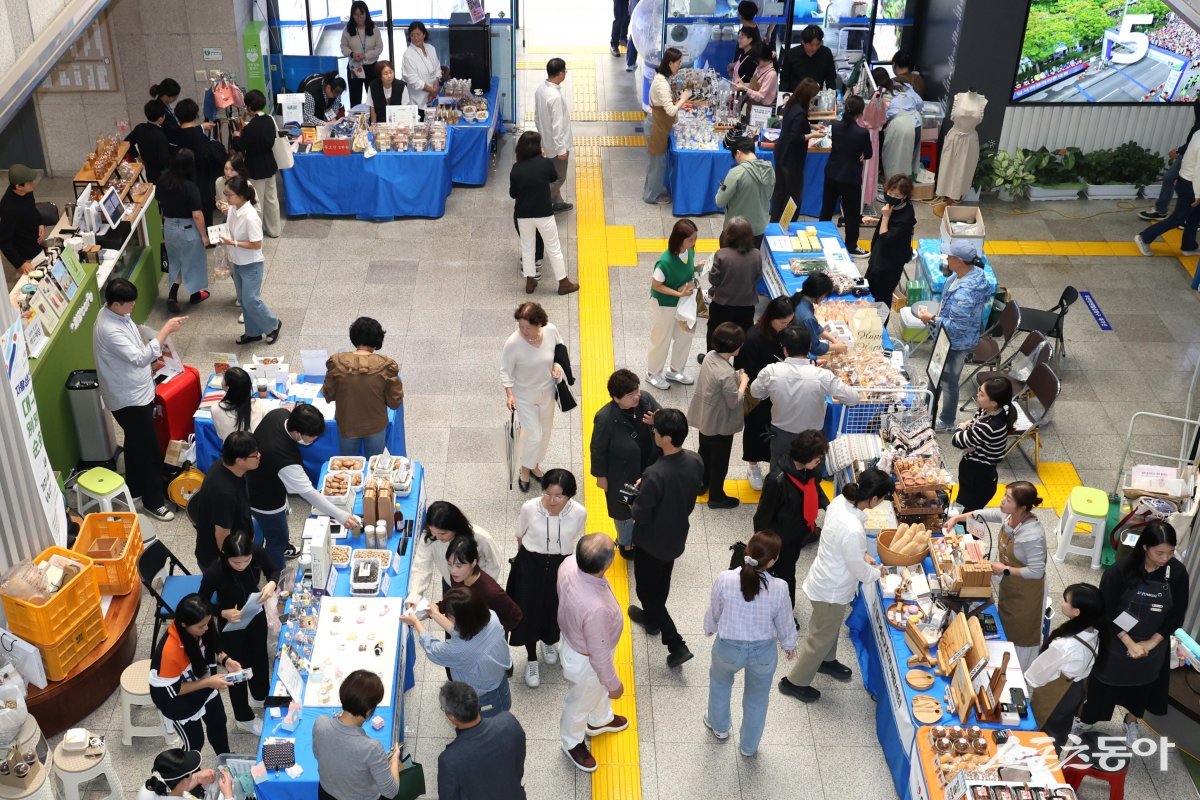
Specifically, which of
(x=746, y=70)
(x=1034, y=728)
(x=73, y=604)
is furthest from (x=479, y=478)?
(x=746, y=70)

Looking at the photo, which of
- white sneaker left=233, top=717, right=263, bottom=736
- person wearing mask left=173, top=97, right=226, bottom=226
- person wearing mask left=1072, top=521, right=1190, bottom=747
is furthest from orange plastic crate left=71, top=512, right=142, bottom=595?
person wearing mask left=1072, top=521, right=1190, bottom=747

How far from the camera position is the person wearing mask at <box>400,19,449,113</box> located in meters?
14.5

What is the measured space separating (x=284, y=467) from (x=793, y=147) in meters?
7.28

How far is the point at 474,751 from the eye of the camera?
17.4 feet

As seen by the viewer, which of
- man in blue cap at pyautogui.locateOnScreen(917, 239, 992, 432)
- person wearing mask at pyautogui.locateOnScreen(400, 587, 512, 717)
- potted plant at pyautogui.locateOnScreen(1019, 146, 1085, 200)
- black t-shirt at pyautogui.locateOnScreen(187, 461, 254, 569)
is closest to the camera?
person wearing mask at pyautogui.locateOnScreen(400, 587, 512, 717)

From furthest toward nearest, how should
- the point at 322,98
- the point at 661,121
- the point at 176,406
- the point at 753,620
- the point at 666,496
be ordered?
1. the point at 322,98
2. the point at 661,121
3. the point at 176,406
4. the point at 666,496
5. the point at 753,620

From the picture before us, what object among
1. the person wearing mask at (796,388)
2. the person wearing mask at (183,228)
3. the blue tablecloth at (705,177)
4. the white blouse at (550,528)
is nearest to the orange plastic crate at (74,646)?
the white blouse at (550,528)

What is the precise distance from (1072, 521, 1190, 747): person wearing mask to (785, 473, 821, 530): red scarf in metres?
1.69

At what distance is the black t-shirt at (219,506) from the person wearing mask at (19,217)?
417cm

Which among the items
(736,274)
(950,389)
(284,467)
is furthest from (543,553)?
(950,389)

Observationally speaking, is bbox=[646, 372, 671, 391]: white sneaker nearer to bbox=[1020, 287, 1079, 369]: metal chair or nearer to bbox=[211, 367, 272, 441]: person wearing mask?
bbox=[1020, 287, 1079, 369]: metal chair

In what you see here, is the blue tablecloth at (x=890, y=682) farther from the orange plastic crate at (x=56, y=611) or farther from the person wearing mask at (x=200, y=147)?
A: the person wearing mask at (x=200, y=147)

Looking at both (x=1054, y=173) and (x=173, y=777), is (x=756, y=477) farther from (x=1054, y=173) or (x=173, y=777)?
(x=1054, y=173)

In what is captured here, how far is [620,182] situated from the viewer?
1471 cm
